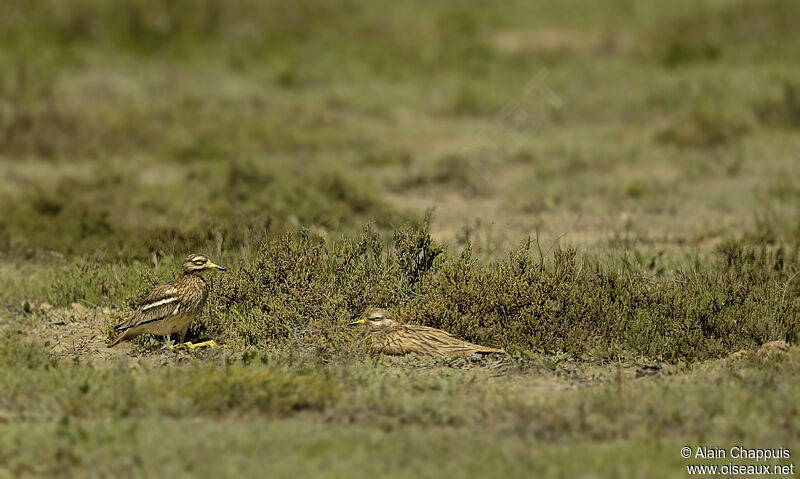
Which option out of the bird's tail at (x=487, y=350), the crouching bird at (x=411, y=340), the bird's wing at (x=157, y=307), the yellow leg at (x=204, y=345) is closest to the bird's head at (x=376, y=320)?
the crouching bird at (x=411, y=340)

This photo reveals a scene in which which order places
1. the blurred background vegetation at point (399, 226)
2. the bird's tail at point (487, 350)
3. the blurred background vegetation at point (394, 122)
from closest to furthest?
the blurred background vegetation at point (399, 226)
the bird's tail at point (487, 350)
the blurred background vegetation at point (394, 122)

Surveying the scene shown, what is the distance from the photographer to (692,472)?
17.9 ft

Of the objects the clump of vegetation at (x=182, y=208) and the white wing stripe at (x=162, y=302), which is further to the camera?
the clump of vegetation at (x=182, y=208)

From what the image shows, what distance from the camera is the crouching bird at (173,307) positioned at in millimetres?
7625

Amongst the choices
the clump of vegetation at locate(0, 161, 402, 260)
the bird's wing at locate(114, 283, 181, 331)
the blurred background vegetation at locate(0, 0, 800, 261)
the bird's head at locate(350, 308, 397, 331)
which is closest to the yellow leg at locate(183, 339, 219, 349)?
the bird's wing at locate(114, 283, 181, 331)

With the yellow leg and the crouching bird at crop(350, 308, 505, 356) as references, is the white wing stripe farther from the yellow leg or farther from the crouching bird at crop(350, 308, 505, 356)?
the crouching bird at crop(350, 308, 505, 356)

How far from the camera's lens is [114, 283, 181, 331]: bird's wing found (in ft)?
25.0

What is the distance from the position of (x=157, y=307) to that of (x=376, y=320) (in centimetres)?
154

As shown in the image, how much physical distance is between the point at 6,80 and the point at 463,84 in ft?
27.9

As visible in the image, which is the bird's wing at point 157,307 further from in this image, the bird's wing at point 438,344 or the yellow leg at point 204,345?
the bird's wing at point 438,344

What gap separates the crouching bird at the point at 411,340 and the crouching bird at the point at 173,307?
1.14 m

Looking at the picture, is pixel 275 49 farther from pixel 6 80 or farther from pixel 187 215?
pixel 187 215

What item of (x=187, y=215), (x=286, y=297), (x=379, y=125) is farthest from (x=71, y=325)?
(x=379, y=125)

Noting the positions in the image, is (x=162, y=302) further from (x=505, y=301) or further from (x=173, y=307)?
(x=505, y=301)
